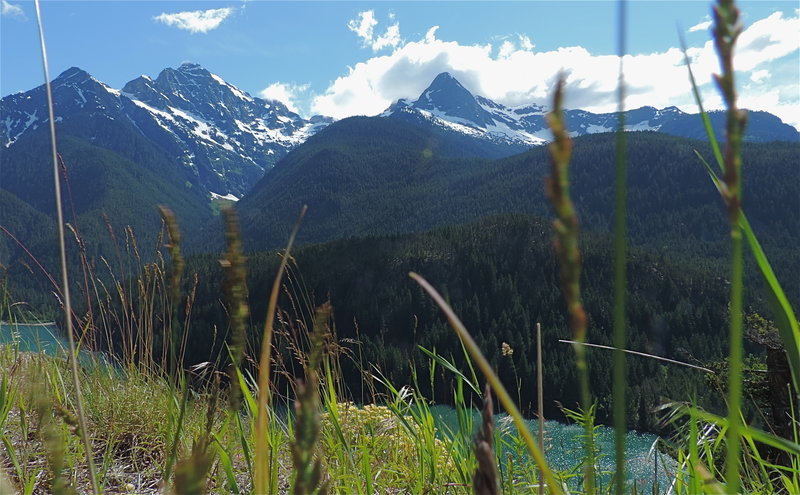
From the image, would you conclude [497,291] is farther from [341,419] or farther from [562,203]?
[562,203]

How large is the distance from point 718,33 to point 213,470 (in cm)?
198

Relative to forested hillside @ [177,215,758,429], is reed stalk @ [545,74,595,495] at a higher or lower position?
higher

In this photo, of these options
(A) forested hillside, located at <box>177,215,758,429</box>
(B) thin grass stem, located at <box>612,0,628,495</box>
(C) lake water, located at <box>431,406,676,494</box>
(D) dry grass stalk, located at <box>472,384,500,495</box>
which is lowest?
(A) forested hillside, located at <box>177,215,758,429</box>

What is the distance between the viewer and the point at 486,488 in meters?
0.52

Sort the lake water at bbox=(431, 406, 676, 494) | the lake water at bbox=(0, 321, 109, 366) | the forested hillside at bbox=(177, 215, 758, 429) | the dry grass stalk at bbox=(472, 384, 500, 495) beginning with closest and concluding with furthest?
the dry grass stalk at bbox=(472, 384, 500, 495), the lake water at bbox=(431, 406, 676, 494), the lake water at bbox=(0, 321, 109, 366), the forested hillside at bbox=(177, 215, 758, 429)

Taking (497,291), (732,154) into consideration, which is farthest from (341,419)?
(497,291)

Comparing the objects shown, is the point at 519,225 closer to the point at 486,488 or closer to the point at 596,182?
the point at 596,182

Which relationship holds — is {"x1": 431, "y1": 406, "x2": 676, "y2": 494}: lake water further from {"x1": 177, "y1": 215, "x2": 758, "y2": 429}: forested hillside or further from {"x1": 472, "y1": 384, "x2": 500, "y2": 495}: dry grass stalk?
{"x1": 177, "y1": 215, "x2": 758, "y2": 429}: forested hillside

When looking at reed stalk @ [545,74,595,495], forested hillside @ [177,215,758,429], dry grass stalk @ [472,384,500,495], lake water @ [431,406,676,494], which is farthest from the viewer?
forested hillside @ [177,215,758,429]

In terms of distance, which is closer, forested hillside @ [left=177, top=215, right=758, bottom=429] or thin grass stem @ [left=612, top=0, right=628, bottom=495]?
thin grass stem @ [left=612, top=0, right=628, bottom=495]

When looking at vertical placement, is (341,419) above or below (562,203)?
below

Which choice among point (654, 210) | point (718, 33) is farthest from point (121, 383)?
point (654, 210)

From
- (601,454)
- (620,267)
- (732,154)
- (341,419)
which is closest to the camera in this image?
(732,154)

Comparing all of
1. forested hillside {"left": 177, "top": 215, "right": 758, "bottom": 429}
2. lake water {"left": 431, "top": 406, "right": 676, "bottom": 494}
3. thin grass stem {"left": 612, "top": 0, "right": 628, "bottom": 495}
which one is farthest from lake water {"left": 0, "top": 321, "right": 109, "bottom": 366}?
forested hillside {"left": 177, "top": 215, "right": 758, "bottom": 429}
